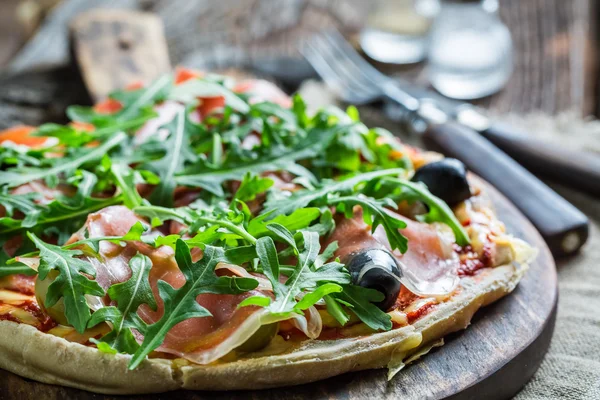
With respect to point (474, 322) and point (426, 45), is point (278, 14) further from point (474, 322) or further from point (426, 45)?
point (474, 322)

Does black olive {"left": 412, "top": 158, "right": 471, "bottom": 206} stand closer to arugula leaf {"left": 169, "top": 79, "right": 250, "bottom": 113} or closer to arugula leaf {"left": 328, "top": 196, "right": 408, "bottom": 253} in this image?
arugula leaf {"left": 328, "top": 196, "right": 408, "bottom": 253}

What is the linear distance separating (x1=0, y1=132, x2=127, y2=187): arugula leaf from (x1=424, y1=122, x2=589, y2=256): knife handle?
1.60m

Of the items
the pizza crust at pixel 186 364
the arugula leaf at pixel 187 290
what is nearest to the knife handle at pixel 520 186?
the pizza crust at pixel 186 364

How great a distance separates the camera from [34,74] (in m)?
4.88

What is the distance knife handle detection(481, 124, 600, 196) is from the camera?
142 inches

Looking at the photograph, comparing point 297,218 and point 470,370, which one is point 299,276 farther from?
point 470,370

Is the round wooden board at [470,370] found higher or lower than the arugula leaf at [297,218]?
lower

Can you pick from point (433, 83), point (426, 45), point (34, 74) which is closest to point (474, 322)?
point (433, 83)

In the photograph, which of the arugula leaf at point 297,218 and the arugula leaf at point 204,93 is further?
the arugula leaf at point 204,93

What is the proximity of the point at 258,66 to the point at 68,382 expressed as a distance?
3045mm

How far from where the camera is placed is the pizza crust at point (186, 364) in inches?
83.5

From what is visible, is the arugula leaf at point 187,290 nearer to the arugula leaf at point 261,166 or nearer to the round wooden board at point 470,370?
the round wooden board at point 470,370

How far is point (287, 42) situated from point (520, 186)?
8.66 ft

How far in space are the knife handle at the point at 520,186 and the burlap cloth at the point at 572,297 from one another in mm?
140
